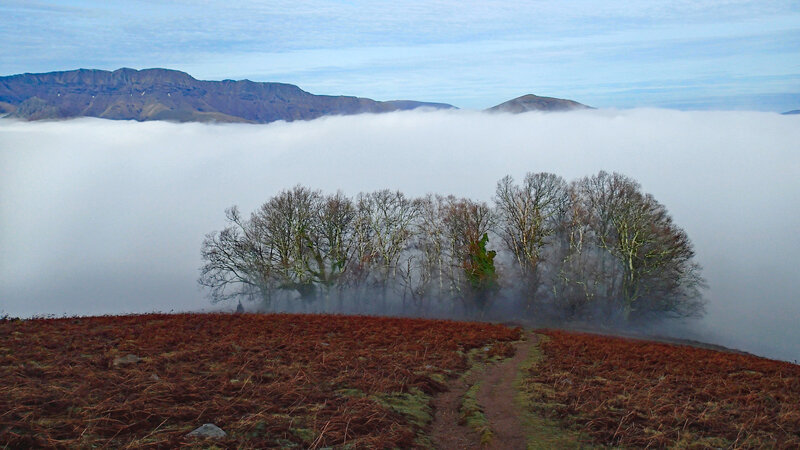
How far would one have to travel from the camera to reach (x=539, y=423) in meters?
13.2

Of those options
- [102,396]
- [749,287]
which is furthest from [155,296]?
[749,287]

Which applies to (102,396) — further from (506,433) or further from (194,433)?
(506,433)

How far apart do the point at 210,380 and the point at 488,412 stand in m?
7.21

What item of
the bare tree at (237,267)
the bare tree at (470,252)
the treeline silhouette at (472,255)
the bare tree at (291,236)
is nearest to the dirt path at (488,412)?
the bare tree at (470,252)

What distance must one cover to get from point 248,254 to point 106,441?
49631 mm

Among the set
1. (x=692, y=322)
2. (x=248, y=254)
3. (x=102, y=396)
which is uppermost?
(x=248, y=254)

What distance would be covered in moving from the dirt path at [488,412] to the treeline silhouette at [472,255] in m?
36.8

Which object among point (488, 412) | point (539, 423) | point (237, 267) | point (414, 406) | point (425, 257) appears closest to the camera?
point (539, 423)

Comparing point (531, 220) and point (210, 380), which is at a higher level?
point (531, 220)

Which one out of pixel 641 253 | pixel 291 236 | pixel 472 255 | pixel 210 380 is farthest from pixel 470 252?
pixel 210 380

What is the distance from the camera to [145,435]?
9.91 metres

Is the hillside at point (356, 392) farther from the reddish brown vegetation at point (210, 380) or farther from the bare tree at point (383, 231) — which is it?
the bare tree at point (383, 231)

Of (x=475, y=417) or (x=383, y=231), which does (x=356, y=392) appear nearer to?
(x=475, y=417)

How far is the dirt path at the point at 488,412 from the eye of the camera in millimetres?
12102
